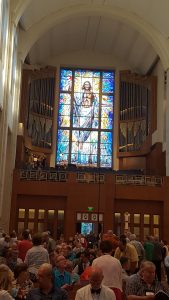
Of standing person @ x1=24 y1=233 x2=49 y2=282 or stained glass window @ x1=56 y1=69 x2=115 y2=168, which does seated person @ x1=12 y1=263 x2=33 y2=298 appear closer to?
standing person @ x1=24 y1=233 x2=49 y2=282

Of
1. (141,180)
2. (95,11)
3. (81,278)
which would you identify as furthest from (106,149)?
(81,278)

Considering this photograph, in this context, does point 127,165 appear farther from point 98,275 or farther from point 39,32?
point 98,275

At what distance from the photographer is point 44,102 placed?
A: 32.8 m

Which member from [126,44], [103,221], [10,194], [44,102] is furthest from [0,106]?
[126,44]

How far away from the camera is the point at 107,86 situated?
34125 mm

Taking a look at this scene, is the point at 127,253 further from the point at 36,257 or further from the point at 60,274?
the point at 60,274

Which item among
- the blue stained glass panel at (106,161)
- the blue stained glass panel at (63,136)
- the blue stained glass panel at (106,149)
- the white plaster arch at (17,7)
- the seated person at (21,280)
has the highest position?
the white plaster arch at (17,7)

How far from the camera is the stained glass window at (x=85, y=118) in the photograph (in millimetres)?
33031

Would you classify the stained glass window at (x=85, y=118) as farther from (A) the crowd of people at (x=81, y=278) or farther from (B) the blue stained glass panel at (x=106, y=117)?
(A) the crowd of people at (x=81, y=278)

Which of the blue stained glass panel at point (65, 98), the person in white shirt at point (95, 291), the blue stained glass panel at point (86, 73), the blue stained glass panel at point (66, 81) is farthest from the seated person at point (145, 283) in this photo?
the blue stained glass panel at point (86, 73)

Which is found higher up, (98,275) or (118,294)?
(98,275)

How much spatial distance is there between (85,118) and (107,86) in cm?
286

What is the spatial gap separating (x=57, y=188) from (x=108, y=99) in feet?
36.3

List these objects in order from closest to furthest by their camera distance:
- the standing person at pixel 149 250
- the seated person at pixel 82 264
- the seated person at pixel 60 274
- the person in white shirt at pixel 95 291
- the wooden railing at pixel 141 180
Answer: the person in white shirt at pixel 95 291
the seated person at pixel 60 274
the seated person at pixel 82 264
the standing person at pixel 149 250
the wooden railing at pixel 141 180
